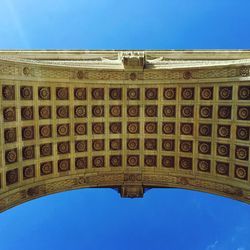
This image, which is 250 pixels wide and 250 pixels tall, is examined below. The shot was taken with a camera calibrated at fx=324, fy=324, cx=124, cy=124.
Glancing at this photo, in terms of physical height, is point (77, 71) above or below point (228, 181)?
above

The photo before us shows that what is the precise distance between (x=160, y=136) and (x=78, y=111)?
6.92 m

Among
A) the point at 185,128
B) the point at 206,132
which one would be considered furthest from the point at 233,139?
the point at 185,128

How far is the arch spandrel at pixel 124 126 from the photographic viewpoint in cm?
2292

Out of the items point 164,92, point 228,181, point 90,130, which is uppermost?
point 164,92

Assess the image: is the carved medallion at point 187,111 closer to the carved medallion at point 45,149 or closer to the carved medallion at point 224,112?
the carved medallion at point 224,112

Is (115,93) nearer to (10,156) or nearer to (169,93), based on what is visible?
(169,93)

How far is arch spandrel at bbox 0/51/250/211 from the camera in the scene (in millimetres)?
22922

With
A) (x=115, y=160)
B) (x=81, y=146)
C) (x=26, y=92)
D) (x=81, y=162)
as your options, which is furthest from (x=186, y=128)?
(x=26, y=92)

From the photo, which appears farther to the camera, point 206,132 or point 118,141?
point 118,141

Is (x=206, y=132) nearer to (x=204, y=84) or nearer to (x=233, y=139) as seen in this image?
(x=233, y=139)

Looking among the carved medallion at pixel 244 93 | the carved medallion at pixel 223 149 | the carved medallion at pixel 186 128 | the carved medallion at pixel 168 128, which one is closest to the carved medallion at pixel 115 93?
the carved medallion at pixel 168 128

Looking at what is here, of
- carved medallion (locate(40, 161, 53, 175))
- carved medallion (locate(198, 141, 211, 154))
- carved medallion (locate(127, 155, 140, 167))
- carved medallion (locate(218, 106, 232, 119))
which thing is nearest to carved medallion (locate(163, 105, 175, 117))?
carved medallion (locate(198, 141, 211, 154))

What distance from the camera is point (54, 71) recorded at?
23969 millimetres

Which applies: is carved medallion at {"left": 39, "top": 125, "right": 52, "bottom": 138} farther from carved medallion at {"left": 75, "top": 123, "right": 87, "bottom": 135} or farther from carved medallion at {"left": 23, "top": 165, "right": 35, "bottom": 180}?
carved medallion at {"left": 23, "top": 165, "right": 35, "bottom": 180}
